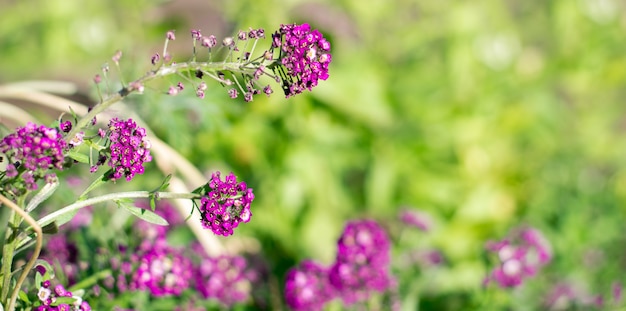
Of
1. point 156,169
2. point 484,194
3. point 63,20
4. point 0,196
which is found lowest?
point 0,196

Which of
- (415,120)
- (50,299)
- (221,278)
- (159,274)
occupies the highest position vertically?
(415,120)

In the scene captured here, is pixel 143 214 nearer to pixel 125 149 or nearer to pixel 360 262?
pixel 125 149

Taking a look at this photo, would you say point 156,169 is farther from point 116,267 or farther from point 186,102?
point 116,267

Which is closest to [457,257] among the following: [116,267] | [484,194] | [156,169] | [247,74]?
[484,194]

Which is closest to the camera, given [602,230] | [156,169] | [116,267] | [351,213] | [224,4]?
[116,267]

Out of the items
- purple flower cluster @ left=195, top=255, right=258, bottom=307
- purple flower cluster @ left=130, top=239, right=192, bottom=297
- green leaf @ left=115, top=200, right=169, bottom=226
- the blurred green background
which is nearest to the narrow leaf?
green leaf @ left=115, top=200, right=169, bottom=226

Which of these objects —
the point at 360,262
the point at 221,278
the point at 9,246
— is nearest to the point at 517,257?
the point at 360,262

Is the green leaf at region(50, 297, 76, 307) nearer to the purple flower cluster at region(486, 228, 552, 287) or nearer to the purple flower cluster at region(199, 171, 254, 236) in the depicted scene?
the purple flower cluster at region(199, 171, 254, 236)
